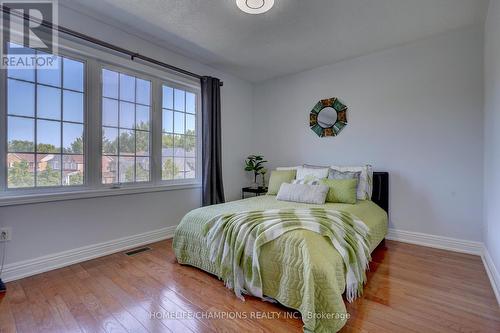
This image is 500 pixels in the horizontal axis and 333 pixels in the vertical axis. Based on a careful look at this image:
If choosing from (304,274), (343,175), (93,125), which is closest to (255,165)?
(343,175)

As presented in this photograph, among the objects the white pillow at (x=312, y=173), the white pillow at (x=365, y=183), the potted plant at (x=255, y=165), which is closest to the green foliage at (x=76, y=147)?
the potted plant at (x=255, y=165)

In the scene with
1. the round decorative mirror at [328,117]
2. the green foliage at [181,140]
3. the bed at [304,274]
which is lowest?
the bed at [304,274]

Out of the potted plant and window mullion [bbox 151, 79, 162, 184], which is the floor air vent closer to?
window mullion [bbox 151, 79, 162, 184]

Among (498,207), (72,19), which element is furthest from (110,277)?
(498,207)

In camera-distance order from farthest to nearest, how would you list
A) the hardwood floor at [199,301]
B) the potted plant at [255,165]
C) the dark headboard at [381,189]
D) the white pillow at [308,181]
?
the potted plant at [255,165] < the dark headboard at [381,189] < the white pillow at [308,181] < the hardwood floor at [199,301]

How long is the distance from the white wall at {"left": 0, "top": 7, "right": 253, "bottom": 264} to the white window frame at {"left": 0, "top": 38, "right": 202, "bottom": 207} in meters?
0.08

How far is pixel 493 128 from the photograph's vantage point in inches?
80.8

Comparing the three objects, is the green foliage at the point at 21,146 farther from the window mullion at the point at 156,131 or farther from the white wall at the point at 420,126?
the white wall at the point at 420,126

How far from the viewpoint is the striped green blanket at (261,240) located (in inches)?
69.0

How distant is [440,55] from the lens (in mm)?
2836

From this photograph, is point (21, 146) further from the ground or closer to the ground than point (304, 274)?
further from the ground

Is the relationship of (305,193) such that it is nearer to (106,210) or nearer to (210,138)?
(210,138)

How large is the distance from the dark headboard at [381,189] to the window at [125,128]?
2852 mm

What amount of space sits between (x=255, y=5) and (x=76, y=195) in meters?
2.44
